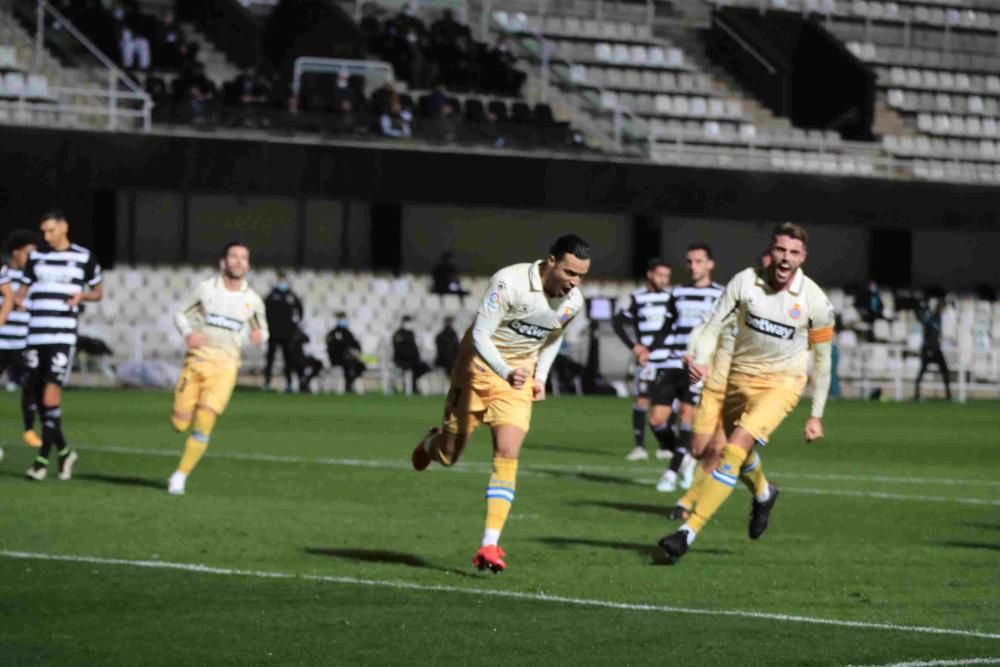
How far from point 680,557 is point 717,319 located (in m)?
1.65

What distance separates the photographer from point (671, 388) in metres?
19.5

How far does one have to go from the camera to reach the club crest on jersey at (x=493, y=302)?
38.1 ft

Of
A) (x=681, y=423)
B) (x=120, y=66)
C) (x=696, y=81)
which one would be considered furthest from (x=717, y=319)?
(x=696, y=81)

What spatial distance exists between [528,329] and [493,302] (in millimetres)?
381

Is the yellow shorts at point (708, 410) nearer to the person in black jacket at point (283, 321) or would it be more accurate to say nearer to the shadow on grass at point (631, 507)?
the shadow on grass at point (631, 507)

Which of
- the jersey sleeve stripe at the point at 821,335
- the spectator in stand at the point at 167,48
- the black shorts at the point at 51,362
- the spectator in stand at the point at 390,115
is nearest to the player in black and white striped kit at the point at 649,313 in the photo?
the black shorts at the point at 51,362

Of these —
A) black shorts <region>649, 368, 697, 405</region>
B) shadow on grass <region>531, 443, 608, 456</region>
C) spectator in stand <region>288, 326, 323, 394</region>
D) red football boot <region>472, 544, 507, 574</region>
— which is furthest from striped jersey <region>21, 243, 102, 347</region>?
spectator in stand <region>288, 326, 323, 394</region>

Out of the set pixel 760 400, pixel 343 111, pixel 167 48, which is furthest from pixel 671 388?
pixel 167 48

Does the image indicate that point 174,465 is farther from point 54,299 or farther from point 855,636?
point 855,636

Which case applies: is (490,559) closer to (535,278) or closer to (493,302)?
(493,302)

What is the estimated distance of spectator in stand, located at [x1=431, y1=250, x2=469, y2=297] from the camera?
4209cm

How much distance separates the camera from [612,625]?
32.0ft

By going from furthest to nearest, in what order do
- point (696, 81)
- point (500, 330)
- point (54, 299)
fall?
point (696, 81), point (54, 299), point (500, 330)

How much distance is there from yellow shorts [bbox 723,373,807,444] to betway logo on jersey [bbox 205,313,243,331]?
502cm
